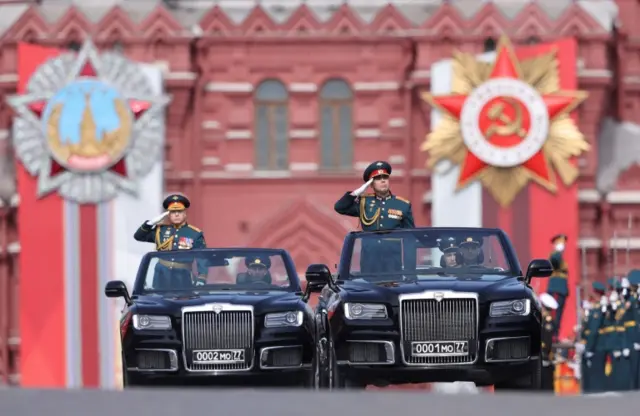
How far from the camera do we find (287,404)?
11.0 m

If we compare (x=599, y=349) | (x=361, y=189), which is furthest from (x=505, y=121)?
(x=361, y=189)

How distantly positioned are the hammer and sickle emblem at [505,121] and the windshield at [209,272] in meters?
18.6

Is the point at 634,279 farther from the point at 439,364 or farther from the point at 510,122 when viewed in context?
the point at 439,364

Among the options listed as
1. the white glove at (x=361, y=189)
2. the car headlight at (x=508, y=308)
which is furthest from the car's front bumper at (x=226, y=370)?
the white glove at (x=361, y=189)

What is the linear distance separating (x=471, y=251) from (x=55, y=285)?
20.3 m

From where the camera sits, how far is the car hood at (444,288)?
48.4ft

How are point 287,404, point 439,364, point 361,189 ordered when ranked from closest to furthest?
point 287,404, point 439,364, point 361,189

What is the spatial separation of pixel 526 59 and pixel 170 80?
6.86 metres

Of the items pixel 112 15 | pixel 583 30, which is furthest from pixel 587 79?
pixel 112 15

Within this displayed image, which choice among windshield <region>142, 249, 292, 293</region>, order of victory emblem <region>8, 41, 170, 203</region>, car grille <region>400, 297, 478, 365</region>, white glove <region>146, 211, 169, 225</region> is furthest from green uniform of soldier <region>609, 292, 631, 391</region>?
car grille <region>400, 297, 478, 365</region>

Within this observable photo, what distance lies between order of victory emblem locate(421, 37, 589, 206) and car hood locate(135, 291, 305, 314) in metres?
19.4

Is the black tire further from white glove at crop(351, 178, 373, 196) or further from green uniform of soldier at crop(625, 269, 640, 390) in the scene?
green uniform of soldier at crop(625, 269, 640, 390)

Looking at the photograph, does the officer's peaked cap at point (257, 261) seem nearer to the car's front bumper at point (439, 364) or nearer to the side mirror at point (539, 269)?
the car's front bumper at point (439, 364)

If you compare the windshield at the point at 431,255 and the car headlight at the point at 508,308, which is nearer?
the car headlight at the point at 508,308
